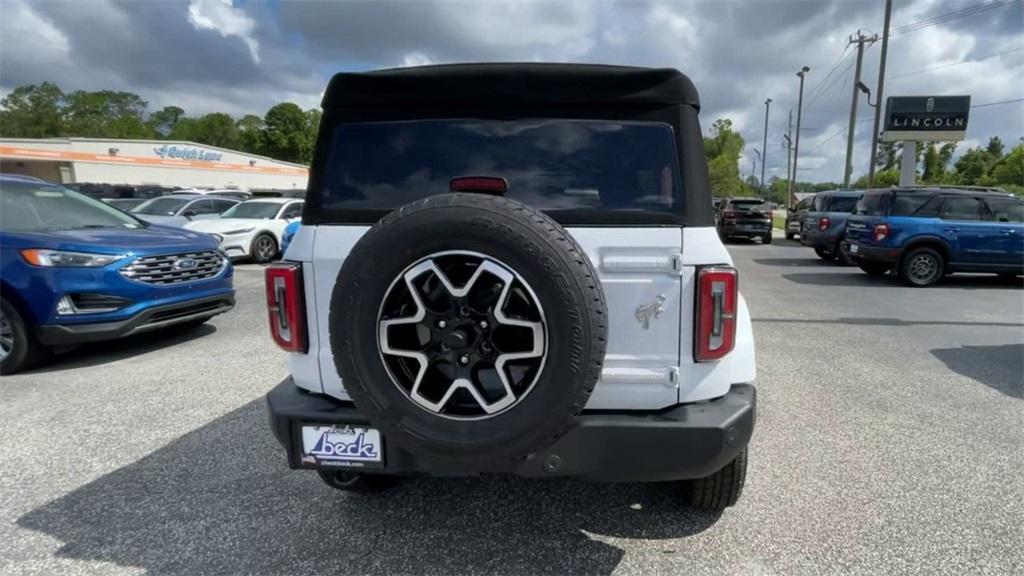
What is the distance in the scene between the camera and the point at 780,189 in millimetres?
108250

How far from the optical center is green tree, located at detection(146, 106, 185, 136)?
106000mm

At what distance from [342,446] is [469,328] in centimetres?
74

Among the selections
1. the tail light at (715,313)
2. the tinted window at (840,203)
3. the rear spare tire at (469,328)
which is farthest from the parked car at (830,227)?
the rear spare tire at (469,328)

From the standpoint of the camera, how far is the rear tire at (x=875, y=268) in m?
11.2

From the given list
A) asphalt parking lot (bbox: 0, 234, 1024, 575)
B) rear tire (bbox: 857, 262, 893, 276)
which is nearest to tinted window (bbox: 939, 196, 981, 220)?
rear tire (bbox: 857, 262, 893, 276)

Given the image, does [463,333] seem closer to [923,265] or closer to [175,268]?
[175,268]

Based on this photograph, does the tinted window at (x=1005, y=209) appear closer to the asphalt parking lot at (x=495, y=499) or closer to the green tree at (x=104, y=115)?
the asphalt parking lot at (x=495, y=499)

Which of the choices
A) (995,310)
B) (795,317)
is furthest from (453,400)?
(995,310)

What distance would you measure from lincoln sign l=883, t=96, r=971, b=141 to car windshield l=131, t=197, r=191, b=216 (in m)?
28.8

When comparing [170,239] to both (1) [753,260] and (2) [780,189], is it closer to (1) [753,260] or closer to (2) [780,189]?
(1) [753,260]

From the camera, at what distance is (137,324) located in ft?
17.5

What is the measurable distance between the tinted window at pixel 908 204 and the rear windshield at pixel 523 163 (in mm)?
10752

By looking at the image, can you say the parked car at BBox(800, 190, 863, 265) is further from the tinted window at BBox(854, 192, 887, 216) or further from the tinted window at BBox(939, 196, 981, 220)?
the tinted window at BBox(939, 196, 981, 220)

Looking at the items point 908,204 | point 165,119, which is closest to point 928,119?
point 908,204
